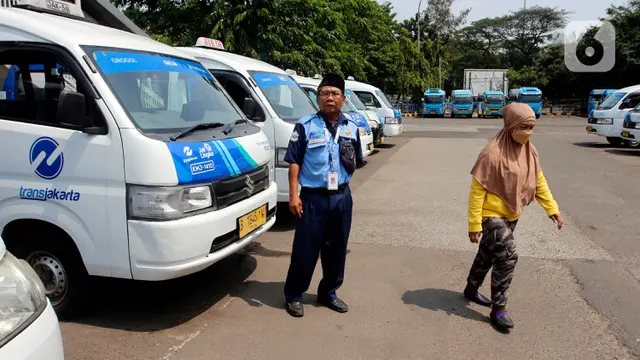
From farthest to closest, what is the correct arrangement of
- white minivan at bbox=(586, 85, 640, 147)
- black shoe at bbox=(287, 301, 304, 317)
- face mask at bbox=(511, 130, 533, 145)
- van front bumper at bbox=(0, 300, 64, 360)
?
1. white minivan at bbox=(586, 85, 640, 147)
2. black shoe at bbox=(287, 301, 304, 317)
3. face mask at bbox=(511, 130, 533, 145)
4. van front bumper at bbox=(0, 300, 64, 360)

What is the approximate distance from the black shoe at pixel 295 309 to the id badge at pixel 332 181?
1021 millimetres

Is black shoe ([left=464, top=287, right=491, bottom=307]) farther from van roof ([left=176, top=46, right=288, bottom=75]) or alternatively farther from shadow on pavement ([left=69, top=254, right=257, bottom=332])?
van roof ([left=176, top=46, right=288, bottom=75])

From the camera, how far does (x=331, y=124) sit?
4.01m

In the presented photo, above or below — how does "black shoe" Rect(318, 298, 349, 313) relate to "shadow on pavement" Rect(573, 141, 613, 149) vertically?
above

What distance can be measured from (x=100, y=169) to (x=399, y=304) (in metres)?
2.65

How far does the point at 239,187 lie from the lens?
163 inches

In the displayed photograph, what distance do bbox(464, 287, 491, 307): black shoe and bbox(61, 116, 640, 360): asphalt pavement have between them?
75 millimetres

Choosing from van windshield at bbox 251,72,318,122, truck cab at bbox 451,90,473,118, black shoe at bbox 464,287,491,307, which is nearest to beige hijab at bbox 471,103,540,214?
black shoe at bbox 464,287,491,307

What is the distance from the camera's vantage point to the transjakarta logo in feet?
12.0

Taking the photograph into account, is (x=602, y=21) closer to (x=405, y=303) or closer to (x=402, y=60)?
(x=402, y=60)

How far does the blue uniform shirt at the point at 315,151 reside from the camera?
3900 millimetres

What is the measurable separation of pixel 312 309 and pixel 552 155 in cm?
1253

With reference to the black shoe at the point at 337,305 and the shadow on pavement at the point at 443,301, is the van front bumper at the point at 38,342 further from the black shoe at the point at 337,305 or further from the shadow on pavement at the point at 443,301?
the shadow on pavement at the point at 443,301

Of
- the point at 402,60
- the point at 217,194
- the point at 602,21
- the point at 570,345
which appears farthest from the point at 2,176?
the point at 602,21
